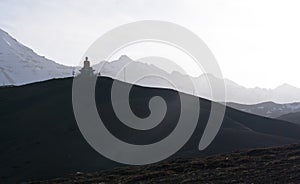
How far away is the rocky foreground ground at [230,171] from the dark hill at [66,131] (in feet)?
102

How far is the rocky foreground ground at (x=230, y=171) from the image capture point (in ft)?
78.8

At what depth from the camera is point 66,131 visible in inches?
3167

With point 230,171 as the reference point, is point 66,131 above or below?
above

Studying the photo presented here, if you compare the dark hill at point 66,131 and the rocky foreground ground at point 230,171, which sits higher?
the dark hill at point 66,131

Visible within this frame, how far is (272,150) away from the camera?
3512cm

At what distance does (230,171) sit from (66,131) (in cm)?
5659

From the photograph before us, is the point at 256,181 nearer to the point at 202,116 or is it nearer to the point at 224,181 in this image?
the point at 224,181

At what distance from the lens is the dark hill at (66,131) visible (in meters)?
66.0

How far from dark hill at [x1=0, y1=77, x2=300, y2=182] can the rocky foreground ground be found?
31.0 m

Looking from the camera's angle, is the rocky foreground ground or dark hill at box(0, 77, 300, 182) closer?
the rocky foreground ground

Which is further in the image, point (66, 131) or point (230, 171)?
point (66, 131)

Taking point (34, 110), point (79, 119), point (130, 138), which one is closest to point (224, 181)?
point (130, 138)

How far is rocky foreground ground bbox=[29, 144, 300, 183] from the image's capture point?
2403 centimetres

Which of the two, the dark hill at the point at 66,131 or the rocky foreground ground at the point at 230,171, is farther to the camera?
the dark hill at the point at 66,131
